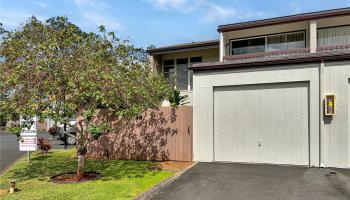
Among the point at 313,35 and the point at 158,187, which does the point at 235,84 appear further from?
the point at 313,35

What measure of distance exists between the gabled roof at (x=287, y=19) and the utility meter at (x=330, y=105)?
26.5ft

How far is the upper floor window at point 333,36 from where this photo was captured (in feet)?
60.2

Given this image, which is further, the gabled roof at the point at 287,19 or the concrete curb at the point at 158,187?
the gabled roof at the point at 287,19

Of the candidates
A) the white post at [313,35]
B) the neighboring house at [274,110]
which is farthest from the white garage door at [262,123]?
the white post at [313,35]

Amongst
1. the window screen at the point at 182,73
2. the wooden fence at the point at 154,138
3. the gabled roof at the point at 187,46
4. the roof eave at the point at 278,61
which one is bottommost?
the wooden fence at the point at 154,138

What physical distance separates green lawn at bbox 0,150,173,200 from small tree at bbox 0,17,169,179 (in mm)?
1191

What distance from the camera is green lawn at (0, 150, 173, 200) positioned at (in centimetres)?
880

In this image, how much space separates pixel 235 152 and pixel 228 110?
1.59 metres

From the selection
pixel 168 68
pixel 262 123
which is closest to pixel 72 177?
pixel 262 123

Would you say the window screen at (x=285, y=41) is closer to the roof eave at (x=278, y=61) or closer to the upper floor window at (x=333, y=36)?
the upper floor window at (x=333, y=36)

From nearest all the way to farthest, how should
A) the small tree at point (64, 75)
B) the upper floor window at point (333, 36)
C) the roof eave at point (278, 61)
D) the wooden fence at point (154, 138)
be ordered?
1. the small tree at point (64, 75)
2. the roof eave at point (278, 61)
3. the wooden fence at point (154, 138)
4. the upper floor window at point (333, 36)

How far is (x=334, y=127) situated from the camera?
11.4 meters

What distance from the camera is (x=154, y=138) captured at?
1419cm

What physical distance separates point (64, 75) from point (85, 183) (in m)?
3.18
